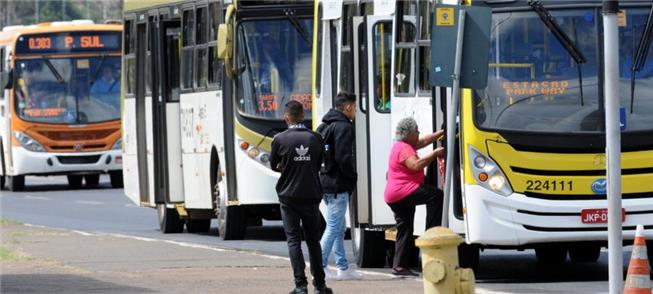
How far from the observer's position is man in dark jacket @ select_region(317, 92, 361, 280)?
1625 cm

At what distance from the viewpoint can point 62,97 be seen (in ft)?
131

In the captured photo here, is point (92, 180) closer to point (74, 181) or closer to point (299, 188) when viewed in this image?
point (74, 181)

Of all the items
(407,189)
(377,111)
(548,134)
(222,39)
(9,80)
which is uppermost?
(222,39)

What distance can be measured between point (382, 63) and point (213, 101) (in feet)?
20.0

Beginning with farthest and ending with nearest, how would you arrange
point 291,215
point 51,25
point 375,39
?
point 51,25 < point 375,39 < point 291,215

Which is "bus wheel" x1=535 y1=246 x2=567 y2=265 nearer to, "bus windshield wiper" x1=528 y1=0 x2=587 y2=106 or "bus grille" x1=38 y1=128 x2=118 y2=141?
"bus windshield wiper" x1=528 y1=0 x2=587 y2=106

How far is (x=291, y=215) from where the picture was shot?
14.6 metres

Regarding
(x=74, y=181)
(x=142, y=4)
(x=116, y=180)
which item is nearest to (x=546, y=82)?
(x=142, y=4)

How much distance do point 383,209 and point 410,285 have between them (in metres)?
1.99

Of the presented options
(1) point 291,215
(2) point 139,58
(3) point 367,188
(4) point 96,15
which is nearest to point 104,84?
(2) point 139,58

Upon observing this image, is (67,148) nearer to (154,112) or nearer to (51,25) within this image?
(51,25)

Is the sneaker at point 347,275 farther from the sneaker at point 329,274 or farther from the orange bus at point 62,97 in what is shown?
the orange bus at point 62,97

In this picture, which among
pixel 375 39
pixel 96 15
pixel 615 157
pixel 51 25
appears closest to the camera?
pixel 615 157

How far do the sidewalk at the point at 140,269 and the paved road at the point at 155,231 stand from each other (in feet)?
2.77
